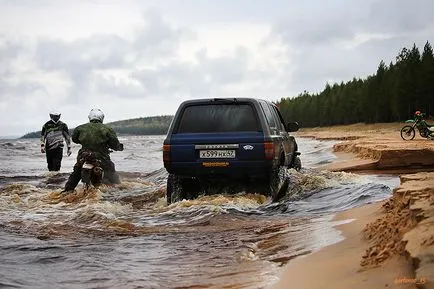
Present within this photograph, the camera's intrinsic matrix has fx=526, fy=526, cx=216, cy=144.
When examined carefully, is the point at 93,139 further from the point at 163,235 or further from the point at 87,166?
the point at 163,235

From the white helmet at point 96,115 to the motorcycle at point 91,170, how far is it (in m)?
0.68

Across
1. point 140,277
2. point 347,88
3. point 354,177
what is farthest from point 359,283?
point 347,88

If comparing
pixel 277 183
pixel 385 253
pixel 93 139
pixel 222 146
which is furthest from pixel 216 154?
pixel 385 253

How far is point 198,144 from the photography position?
7918mm

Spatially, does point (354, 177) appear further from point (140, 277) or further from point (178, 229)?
point (140, 277)

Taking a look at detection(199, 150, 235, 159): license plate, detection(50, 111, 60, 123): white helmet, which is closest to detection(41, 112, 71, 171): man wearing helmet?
detection(50, 111, 60, 123): white helmet

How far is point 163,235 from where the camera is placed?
625 centimetres

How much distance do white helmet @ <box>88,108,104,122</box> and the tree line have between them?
65326 mm

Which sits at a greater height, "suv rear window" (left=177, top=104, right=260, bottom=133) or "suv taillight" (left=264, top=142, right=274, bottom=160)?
"suv rear window" (left=177, top=104, right=260, bottom=133)

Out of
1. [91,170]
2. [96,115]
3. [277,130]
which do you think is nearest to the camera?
[277,130]

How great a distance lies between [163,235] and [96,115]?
463cm

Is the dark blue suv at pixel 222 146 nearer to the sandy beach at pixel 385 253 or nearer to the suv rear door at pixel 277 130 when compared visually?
the suv rear door at pixel 277 130

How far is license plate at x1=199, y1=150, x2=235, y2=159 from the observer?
7.86 m

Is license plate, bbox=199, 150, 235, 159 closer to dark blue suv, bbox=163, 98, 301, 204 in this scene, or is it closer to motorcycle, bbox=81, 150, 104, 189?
dark blue suv, bbox=163, 98, 301, 204
